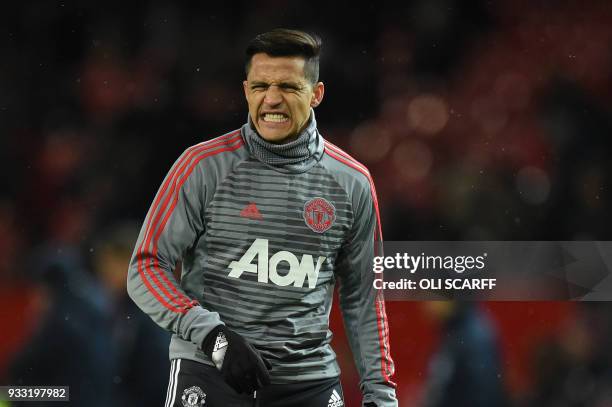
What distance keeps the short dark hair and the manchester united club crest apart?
0.98 feet

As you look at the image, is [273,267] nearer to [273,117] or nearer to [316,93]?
[273,117]

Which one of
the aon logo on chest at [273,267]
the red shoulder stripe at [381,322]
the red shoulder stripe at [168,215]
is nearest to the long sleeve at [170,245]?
the red shoulder stripe at [168,215]

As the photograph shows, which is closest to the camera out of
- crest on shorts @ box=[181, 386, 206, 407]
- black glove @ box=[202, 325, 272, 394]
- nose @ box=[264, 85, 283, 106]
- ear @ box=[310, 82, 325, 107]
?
black glove @ box=[202, 325, 272, 394]

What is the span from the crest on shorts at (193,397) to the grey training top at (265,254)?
0.07 meters

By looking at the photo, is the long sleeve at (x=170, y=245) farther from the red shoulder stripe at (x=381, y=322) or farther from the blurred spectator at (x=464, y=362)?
the blurred spectator at (x=464, y=362)

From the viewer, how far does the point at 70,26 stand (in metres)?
4.06

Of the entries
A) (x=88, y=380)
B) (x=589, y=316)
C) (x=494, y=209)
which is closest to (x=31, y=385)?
(x=88, y=380)

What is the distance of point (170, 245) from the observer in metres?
2.06

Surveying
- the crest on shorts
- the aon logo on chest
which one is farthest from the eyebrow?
the crest on shorts

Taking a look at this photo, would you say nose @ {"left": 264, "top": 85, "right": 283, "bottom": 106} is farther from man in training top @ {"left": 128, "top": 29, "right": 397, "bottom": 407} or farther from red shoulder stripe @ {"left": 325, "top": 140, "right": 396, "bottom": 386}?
red shoulder stripe @ {"left": 325, "top": 140, "right": 396, "bottom": 386}

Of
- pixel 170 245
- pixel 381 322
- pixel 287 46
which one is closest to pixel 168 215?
pixel 170 245

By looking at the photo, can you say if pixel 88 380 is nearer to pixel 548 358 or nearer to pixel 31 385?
pixel 31 385

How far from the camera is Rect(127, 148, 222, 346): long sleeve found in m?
1.99

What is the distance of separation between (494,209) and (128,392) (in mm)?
1787
